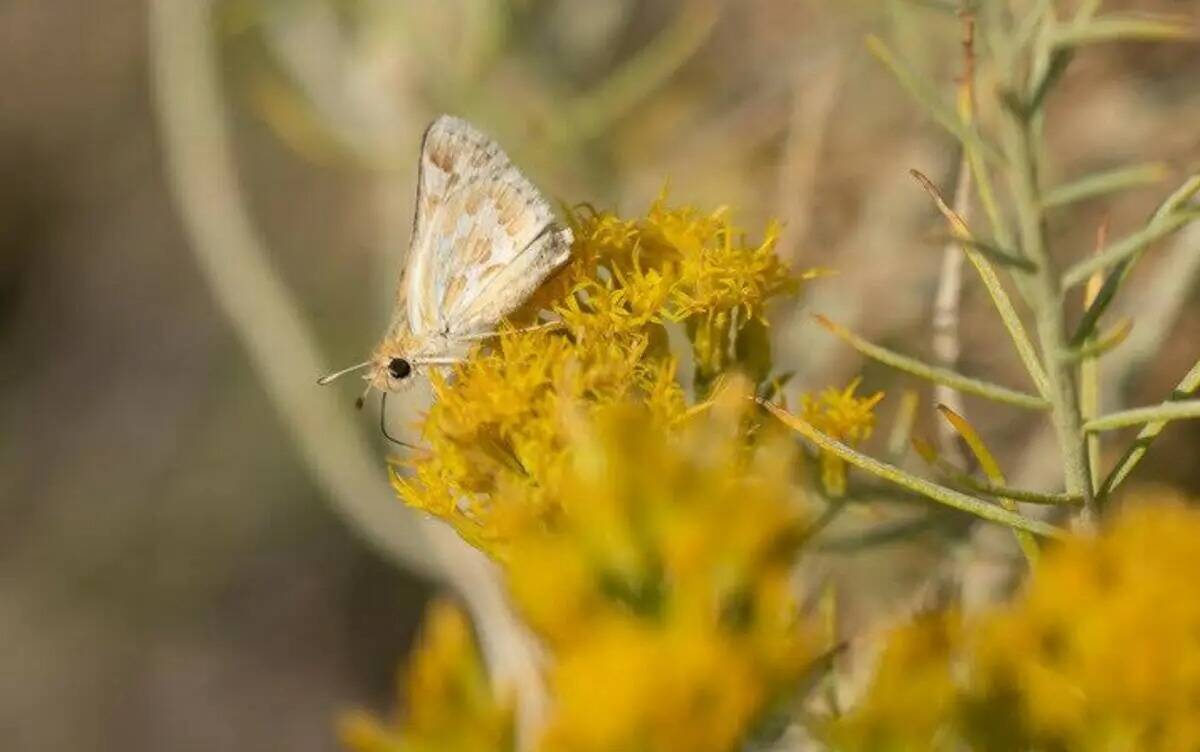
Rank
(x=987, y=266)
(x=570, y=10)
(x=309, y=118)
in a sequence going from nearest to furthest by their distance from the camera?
1. (x=987, y=266)
2. (x=309, y=118)
3. (x=570, y=10)

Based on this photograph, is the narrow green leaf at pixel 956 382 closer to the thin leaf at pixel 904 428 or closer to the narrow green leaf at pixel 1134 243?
the narrow green leaf at pixel 1134 243

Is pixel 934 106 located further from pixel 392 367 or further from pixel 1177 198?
pixel 392 367

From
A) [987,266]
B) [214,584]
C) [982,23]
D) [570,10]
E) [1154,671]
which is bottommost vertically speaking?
[214,584]

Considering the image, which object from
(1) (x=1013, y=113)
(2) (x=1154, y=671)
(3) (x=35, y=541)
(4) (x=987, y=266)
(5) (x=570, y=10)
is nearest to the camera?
(2) (x=1154, y=671)

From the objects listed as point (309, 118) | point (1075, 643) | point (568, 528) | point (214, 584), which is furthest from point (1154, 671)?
point (214, 584)

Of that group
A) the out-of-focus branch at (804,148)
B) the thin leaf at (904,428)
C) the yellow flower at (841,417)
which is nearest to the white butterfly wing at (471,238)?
the yellow flower at (841,417)

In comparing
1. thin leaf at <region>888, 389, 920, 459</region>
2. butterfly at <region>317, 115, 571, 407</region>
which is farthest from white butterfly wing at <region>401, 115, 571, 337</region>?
thin leaf at <region>888, 389, 920, 459</region>

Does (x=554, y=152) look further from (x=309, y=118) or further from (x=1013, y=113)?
(x=1013, y=113)
